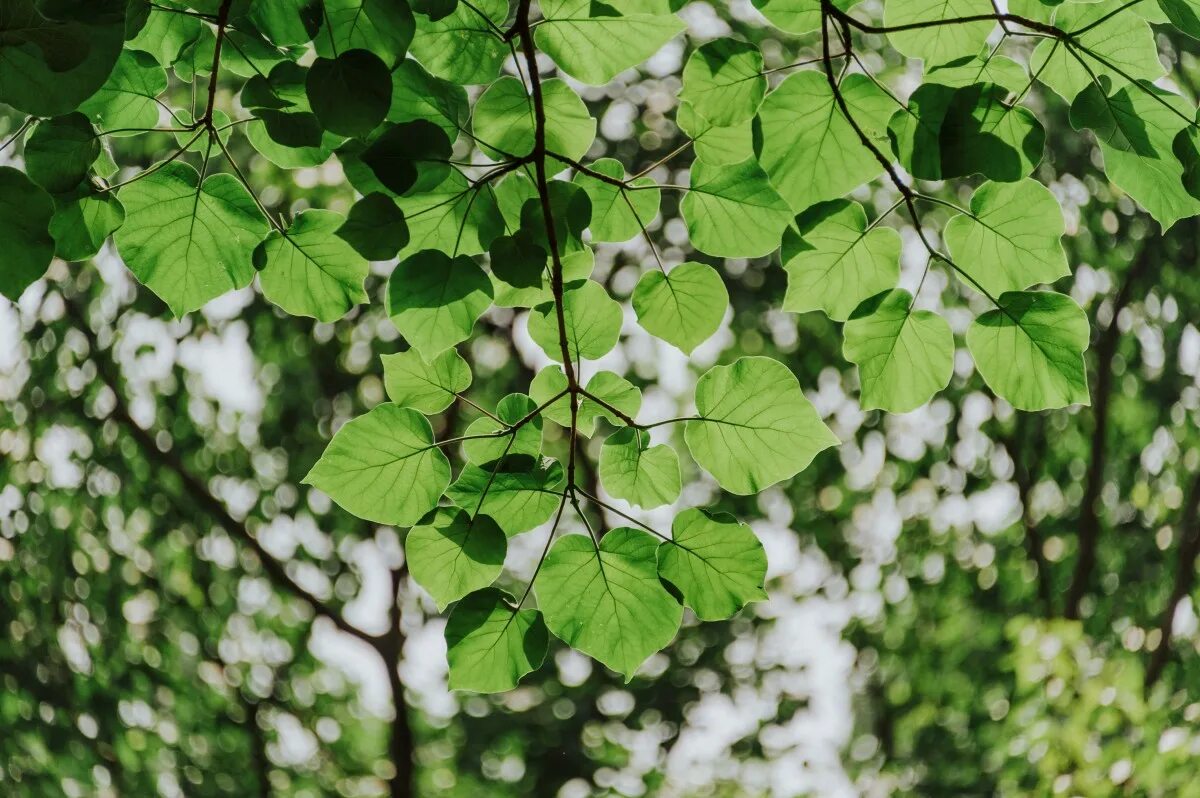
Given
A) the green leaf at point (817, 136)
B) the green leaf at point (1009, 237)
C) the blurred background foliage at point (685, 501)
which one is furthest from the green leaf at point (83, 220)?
the blurred background foliage at point (685, 501)

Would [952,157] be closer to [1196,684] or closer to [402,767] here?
[1196,684]

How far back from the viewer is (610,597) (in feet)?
1.63

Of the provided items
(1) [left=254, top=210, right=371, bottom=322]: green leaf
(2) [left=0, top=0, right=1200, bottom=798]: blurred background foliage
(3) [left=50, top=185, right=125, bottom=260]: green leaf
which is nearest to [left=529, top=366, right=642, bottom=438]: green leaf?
(1) [left=254, top=210, right=371, bottom=322]: green leaf

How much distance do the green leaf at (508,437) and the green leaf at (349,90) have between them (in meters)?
0.16

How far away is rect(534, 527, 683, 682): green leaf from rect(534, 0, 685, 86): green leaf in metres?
0.26

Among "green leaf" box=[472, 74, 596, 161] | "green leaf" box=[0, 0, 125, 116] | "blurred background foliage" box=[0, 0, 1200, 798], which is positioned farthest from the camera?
"blurred background foliage" box=[0, 0, 1200, 798]

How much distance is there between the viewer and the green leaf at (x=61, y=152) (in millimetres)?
440

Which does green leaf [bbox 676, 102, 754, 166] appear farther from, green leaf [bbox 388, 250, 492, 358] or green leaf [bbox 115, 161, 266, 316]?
green leaf [bbox 115, 161, 266, 316]

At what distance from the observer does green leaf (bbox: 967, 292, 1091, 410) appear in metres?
0.49

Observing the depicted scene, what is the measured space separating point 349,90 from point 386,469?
0.66ft

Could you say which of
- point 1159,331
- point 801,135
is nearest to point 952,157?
point 801,135

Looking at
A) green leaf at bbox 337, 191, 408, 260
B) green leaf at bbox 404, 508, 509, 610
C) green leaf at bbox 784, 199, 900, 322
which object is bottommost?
green leaf at bbox 404, 508, 509, 610

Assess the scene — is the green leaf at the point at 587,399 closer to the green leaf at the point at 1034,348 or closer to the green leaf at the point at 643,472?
the green leaf at the point at 643,472

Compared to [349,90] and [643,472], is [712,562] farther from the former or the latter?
[349,90]
